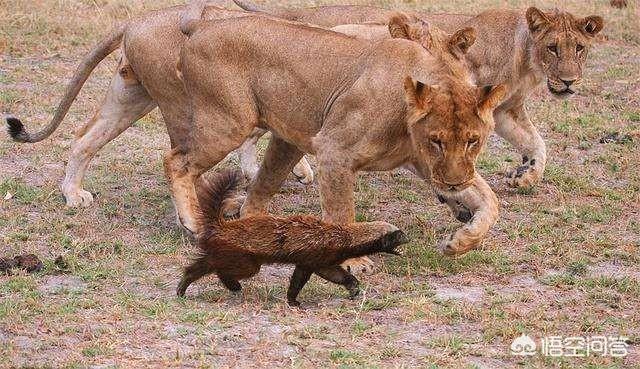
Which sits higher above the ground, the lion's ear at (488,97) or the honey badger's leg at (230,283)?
the lion's ear at (488,97)

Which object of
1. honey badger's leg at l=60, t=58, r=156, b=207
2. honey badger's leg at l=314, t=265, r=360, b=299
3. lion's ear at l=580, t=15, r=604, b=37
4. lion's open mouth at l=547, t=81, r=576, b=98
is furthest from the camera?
lion's open mouth at l=547, t=81, r=576, b=98

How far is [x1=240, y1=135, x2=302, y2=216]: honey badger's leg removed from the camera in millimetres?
7434

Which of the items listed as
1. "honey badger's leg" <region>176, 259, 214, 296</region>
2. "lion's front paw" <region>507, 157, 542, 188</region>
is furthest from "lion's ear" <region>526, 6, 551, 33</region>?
"honey badger's leg" <region>176, 259, 214, 296</region>

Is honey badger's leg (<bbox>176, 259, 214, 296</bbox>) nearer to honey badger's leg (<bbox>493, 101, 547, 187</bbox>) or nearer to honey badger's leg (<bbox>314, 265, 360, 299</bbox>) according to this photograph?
honey badger's leg (<bbox>314, 265, 360, 299</bbox>)

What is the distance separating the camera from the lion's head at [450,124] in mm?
6039

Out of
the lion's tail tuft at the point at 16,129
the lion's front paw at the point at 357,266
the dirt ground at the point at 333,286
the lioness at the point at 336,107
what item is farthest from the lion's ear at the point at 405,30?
the lion's tail tuft at the point at 16,129

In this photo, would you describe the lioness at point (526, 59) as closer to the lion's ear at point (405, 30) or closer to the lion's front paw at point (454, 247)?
the lion's ear at point (405, 30)

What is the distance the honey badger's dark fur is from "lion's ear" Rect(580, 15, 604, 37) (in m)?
3.03

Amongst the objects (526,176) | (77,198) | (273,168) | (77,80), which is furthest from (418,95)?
(77,80)

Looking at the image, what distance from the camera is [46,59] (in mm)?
11898

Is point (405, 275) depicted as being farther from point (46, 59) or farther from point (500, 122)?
point (46, 59)

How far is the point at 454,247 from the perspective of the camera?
646 cm

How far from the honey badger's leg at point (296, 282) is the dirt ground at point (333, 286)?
0.07 meters

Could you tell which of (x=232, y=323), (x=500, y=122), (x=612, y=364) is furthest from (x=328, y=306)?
(x=500, y=122)
